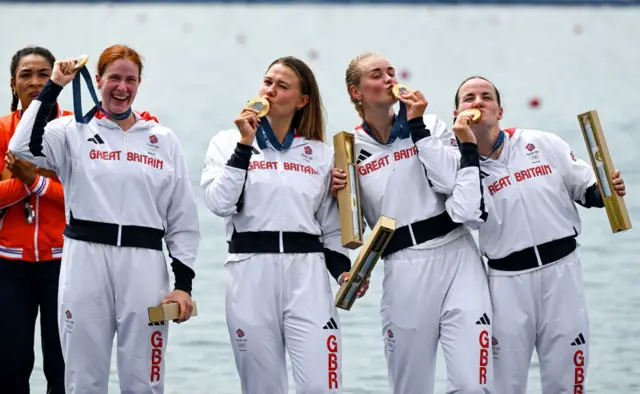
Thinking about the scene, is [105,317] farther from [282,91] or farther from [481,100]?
[481,100]

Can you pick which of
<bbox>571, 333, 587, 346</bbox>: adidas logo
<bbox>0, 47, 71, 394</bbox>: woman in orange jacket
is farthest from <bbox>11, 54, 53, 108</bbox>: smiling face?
<bbox>571, 333, 587, 346</bbox>: adidas logo

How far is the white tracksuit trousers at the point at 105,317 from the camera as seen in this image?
6051 millimetres

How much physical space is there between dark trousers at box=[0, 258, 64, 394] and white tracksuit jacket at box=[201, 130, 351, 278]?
1.03 meters

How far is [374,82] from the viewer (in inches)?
258

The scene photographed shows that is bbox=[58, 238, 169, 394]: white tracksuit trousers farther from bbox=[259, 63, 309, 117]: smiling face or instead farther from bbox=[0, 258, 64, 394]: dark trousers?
bbox=[259, 63, 309, 117]: smiling face

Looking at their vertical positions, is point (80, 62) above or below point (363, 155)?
above

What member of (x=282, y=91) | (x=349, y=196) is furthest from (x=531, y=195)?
(x=282, y=91)

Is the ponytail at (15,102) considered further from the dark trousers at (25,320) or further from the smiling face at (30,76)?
the dark trousers at (25,320)

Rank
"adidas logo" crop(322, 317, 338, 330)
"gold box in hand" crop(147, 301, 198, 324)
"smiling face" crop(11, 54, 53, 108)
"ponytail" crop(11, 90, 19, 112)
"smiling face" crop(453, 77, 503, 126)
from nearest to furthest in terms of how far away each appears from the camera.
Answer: "gold box in hand" crop(147, 301, 198, 324), "adidas logo" crop(322, 317, 338, 330), "smiling face" crop(453, 77, 503, 126), "smiling face" crop(11, 54, 53, 108), "ponytail" crop(11, 90, 19, 112)

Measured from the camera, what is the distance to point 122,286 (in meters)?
6.12

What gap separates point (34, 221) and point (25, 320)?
518 millimetres

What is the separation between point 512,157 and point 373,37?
60.5 feet

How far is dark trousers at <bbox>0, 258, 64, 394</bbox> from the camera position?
6.58 metres

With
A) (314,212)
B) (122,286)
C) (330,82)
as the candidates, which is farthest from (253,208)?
(330,82)
